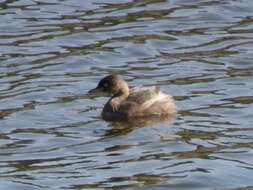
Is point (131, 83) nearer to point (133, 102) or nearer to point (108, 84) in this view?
point (108, 84)

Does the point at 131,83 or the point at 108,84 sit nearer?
the point at 108,84

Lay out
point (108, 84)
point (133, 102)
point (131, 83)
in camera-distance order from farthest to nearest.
→ point (131, 83) < point (108, 84) < point (133, 102)

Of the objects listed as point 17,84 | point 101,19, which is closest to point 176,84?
point 17,84

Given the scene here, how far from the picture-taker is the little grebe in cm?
1750

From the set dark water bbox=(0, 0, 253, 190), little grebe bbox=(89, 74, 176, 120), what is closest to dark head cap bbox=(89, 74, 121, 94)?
little grebe bbox=(89, 74, 176, 120)

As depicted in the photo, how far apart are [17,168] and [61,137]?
5.51 feet

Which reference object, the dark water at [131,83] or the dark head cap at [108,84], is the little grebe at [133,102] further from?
the dark water at [131,83]

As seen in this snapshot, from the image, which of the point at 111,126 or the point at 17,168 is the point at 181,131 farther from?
the point at 17,168

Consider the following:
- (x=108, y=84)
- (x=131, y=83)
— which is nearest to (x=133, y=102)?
(x=108, y=84)

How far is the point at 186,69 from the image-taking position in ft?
64.3

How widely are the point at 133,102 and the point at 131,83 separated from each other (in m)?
1.40

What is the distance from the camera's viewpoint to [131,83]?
1920 centimetres

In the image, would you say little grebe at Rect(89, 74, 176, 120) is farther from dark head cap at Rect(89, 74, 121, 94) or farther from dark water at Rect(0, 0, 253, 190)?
dark water at Rect(0, 0, 253, 190)

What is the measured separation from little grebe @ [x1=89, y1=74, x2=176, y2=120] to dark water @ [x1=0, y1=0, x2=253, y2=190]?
10.0 inches
